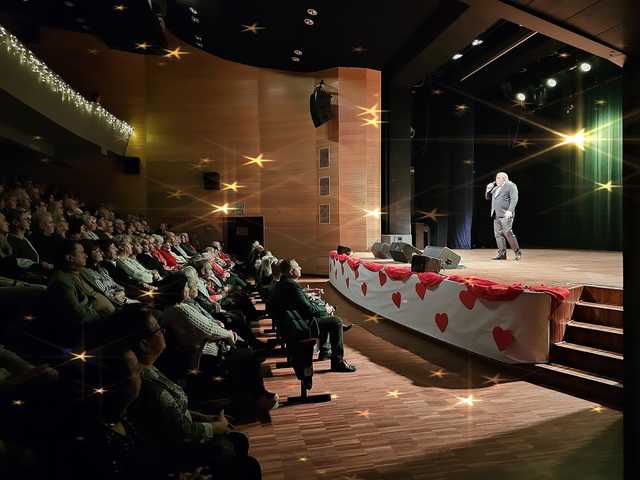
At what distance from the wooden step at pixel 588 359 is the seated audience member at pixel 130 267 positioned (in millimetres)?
4177

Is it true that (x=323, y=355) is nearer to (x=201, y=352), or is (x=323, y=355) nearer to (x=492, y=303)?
(x=492, y=303)

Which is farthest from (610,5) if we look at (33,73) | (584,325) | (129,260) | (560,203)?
(560,203)

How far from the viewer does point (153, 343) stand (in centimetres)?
165

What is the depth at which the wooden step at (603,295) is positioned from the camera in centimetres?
395

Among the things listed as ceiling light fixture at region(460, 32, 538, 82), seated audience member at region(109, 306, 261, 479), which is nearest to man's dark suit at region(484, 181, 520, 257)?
ceiling light fixture at region(460, 32, 538, 82)

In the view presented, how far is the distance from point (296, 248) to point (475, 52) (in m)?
6.19

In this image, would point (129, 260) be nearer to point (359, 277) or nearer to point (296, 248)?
point (359, 277)

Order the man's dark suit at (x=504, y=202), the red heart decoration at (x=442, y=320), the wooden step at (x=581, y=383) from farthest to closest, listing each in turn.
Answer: the man's dark suit at (x=504, y=202) → the red heart decoration at (x=442, y=320) → the wooden step at (x=581, y=383)

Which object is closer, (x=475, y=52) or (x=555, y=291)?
(x=555, y=291)

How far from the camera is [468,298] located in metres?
4.34

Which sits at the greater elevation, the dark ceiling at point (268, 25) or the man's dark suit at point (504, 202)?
the dark ceiling at point (268, 25)

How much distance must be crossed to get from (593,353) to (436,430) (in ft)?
5.46

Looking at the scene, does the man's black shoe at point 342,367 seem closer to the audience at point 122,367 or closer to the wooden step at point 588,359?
the audience at point 122,367

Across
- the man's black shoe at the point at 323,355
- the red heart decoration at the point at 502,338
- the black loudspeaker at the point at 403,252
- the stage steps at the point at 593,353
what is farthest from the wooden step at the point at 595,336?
the black loudspeaker at the point at 403,252
